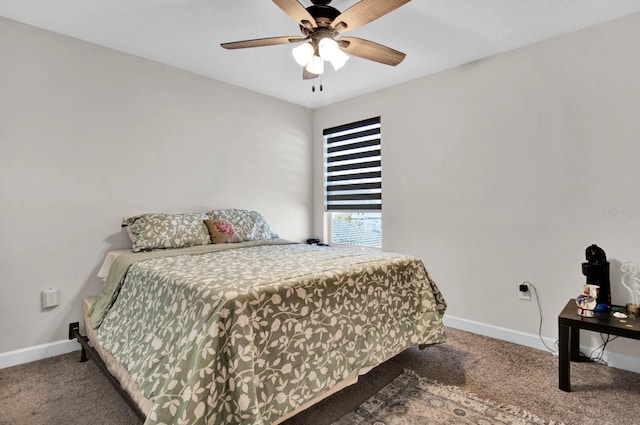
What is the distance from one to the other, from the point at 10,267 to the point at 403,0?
9.64 ft

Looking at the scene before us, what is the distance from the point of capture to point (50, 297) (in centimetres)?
239

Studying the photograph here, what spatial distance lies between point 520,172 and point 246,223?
2398 millimetres

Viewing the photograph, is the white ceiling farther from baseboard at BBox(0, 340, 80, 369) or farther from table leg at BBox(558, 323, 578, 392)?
baseboard at BBox(0, 340, 80, 369)

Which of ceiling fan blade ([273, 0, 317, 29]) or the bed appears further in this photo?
ceiling fan blade ([273, 0, 317, 29])

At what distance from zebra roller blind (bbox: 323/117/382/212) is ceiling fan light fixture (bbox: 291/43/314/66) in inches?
70.2

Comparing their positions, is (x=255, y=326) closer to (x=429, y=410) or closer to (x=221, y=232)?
(x=429, y=410)

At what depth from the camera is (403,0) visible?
1.51 m

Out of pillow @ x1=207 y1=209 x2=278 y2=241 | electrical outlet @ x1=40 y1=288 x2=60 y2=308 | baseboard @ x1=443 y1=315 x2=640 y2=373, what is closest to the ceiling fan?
pillow @ x1=207 y1=209 x2=278 y2=241

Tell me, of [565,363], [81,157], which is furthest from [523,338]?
[81,157]

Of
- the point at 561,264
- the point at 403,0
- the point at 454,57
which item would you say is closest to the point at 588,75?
the point at 454,57

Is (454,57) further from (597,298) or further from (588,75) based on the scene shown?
(597,298)

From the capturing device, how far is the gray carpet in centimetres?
171

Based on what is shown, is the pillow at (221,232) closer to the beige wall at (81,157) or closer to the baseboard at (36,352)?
the beige wall at (81,157)

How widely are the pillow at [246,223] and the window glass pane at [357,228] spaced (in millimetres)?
1125
